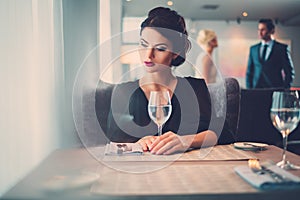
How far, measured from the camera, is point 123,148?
1027mm

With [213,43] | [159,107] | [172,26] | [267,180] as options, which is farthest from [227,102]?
[213,43]

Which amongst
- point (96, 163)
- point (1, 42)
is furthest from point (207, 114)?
point (1, 42)

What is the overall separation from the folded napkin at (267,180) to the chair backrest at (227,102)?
979 mm

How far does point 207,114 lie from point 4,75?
0.82m

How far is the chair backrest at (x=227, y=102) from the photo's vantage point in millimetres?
1750

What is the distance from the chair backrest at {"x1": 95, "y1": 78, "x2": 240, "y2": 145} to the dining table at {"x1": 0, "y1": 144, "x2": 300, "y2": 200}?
0.72 metres

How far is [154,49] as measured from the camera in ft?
4.64

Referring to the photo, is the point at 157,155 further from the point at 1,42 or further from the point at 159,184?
the point at 1,42

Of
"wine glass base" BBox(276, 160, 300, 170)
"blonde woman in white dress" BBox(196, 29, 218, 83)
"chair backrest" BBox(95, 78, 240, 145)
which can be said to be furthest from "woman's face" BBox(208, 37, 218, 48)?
"wine glass base" BBox(276, 160, 300, 170)

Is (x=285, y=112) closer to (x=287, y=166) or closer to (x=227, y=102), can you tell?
(x=287, y=166)

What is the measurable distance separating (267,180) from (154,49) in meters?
0.84

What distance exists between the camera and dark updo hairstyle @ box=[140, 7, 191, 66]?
152 centimetres

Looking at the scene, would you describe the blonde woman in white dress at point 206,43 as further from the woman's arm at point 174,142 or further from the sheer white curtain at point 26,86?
the woman's arm at point 174,142

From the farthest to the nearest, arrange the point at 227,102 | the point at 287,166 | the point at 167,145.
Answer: the point at 227,102, the point at 167,145, the point at 287,166
